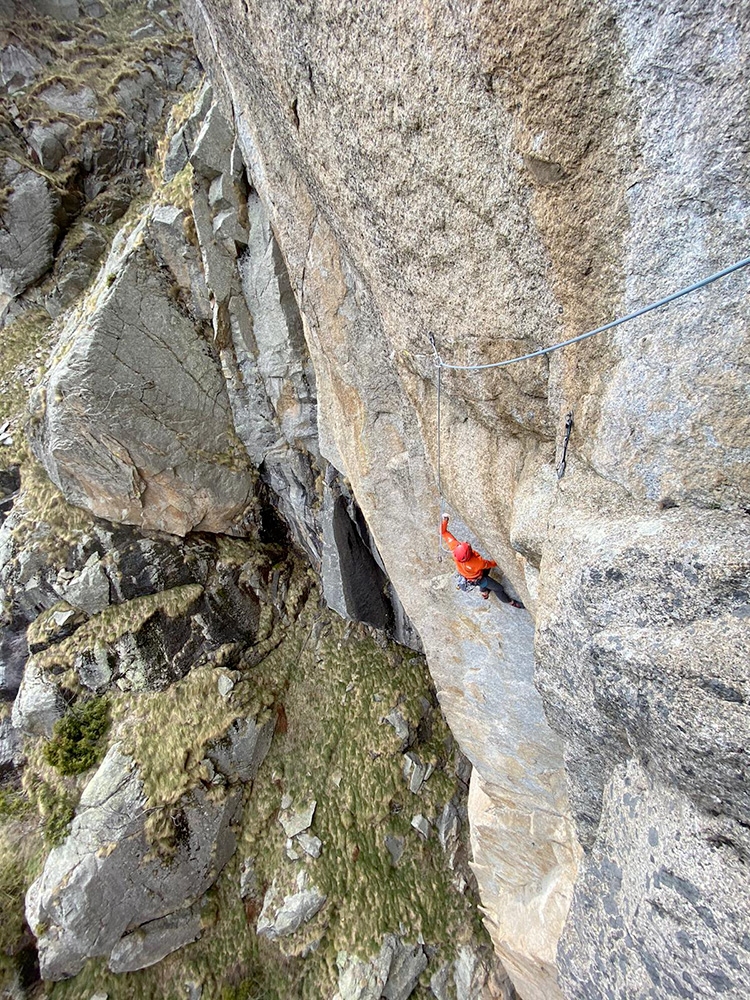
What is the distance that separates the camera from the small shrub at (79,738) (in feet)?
30.7

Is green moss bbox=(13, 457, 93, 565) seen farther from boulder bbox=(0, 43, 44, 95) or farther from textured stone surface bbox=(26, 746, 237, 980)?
boulder bbox=(0, 43, 44, 95)

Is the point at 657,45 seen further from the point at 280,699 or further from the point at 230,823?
the point at 230,823

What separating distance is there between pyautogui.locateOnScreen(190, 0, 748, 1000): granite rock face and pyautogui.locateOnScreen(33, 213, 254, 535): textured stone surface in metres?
5.33

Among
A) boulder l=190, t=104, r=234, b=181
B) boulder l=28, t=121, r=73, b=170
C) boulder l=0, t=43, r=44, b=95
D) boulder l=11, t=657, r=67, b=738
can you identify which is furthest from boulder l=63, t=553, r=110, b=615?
boulder l=0, t=43, r=44, b=95

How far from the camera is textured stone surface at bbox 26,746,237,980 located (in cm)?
839

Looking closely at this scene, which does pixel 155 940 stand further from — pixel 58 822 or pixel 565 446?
pixel 565 446

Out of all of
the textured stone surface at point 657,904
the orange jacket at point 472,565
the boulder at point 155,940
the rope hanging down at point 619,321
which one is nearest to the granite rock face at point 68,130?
the orange jacket at point 472,565

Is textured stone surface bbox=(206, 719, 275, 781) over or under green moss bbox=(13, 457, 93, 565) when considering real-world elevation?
under

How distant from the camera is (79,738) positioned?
956 cm

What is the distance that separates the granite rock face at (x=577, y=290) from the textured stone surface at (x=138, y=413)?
533 cm

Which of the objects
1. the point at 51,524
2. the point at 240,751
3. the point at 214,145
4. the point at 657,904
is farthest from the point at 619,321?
the point at 51,524

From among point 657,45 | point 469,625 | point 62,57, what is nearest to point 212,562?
point 469,625

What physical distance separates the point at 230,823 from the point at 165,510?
264 inches

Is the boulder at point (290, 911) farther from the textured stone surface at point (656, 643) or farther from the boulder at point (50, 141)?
the boulder at point (50, 141)
